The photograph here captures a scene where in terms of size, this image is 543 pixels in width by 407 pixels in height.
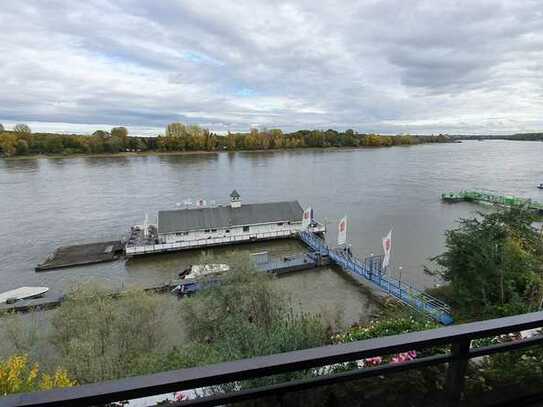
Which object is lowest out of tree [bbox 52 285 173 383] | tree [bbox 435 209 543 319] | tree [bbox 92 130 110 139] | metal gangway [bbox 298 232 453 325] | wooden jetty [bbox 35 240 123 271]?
wooden jetty [bbox 35 240 123 271]

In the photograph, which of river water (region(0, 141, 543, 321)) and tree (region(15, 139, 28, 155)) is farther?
tree (region(15, 139, 28, 155))

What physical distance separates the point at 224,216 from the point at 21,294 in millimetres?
13574

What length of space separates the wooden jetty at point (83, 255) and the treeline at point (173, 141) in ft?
231

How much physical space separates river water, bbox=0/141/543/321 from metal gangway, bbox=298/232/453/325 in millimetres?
856

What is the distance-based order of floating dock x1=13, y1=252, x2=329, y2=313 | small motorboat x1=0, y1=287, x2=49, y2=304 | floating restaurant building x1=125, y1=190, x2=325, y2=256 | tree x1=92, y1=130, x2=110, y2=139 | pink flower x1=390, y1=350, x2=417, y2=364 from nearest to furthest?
pink flower x1=390, y1=350, x2=417, y2=364
floating dock x1=13, y1=252, x2=329, y2=313
small motorboat x1=0, y1=287, x2=49, y2=304
floating restaurant building x1=125, y1=190, x2=325, y2=256
tree x1=92, y1=130, x2=110, y2=139

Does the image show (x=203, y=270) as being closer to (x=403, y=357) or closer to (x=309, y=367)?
(x=403, y=357)

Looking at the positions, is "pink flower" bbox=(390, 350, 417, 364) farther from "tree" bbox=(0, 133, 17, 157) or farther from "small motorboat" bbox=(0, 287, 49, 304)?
"tree" bbox=(0, 133, 17, 157)

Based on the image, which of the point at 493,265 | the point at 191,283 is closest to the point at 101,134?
the point at 191,283

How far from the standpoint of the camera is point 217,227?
2719cm

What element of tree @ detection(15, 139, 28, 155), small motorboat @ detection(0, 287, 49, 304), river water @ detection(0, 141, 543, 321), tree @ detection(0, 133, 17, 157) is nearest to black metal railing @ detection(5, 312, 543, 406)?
river water @ detection(0, 141, 543, 321)

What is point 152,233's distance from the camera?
2759 cm

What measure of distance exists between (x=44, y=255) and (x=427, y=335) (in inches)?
1135

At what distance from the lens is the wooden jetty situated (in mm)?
23266

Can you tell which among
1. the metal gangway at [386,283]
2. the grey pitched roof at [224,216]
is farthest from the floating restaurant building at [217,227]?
the metal gangway at [386,283]
